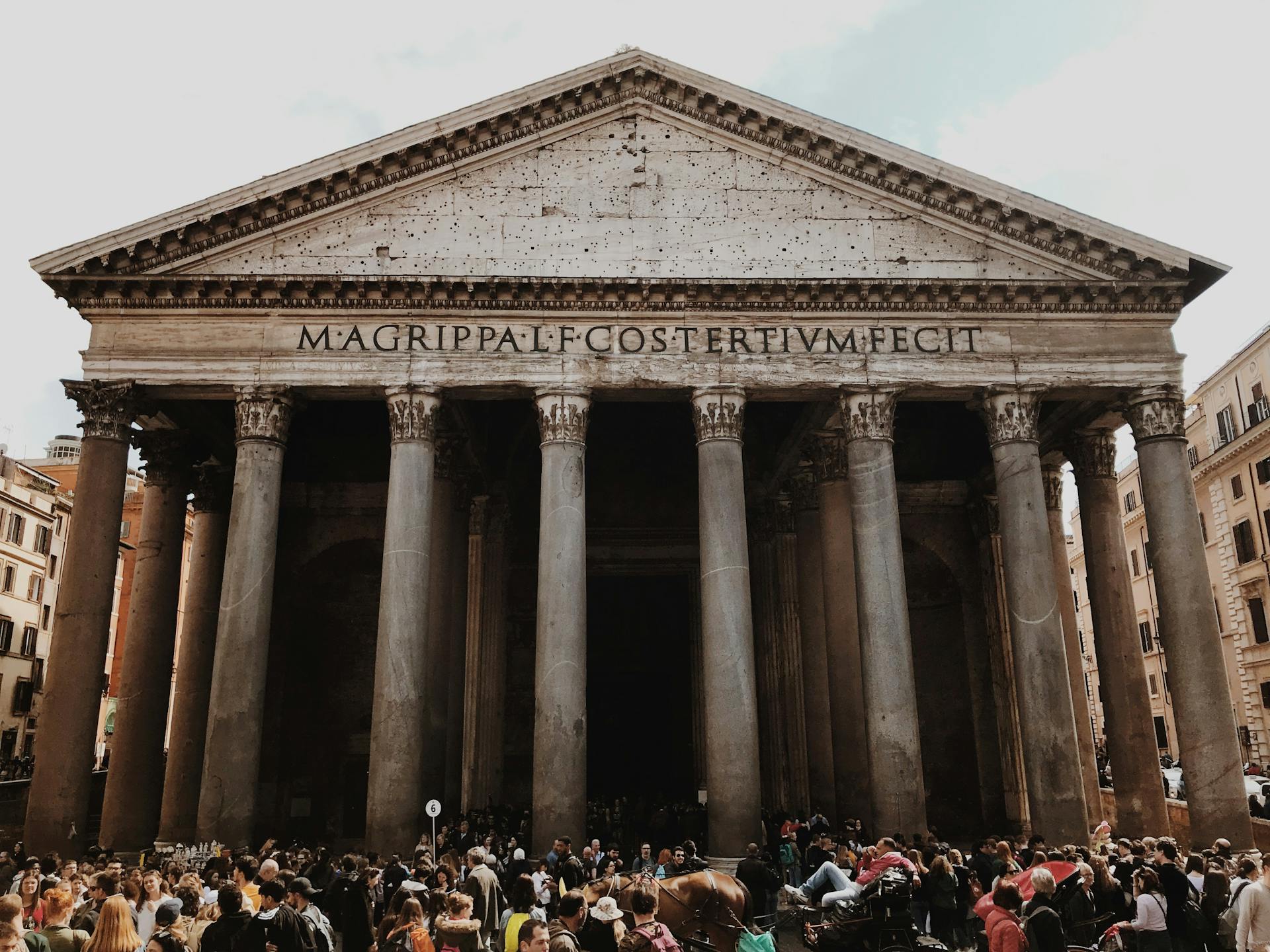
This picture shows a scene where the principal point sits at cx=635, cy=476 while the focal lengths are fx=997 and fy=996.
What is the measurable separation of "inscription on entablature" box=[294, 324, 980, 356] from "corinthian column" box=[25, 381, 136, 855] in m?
3.33

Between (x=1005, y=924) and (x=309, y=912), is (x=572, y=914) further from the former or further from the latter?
(x=1005, y=924)

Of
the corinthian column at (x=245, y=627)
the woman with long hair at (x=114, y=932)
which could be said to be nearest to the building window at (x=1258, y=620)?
the corinthian column at (x=245, y=627)

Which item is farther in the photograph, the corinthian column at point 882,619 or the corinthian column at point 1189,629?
the corinthian column at point 1189,629

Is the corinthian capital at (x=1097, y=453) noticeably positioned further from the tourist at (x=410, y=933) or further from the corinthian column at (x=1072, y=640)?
the tourist at (x=410, y=933)

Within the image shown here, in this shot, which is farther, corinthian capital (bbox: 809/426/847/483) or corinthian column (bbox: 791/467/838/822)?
corinthian column (bbox: 791/467/838/822)

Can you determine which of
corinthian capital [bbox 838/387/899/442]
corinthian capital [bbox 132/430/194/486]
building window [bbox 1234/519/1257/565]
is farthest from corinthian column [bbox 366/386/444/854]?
building window [bbox 1234/519/1257/565]

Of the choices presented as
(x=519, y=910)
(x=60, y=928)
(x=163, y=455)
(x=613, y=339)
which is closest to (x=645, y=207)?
(x=613, y=339)

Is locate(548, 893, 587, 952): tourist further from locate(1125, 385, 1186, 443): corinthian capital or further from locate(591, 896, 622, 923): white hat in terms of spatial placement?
locate(1125, 385, 1186, 443): corinthian capital

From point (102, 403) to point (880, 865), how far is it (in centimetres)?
1360

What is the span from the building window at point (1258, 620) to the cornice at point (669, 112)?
20536 millimetres

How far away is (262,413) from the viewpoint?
16.2 metres

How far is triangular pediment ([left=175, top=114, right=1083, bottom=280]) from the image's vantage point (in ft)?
55.4

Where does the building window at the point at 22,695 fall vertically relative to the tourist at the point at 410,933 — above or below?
above

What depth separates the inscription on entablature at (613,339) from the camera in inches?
651
